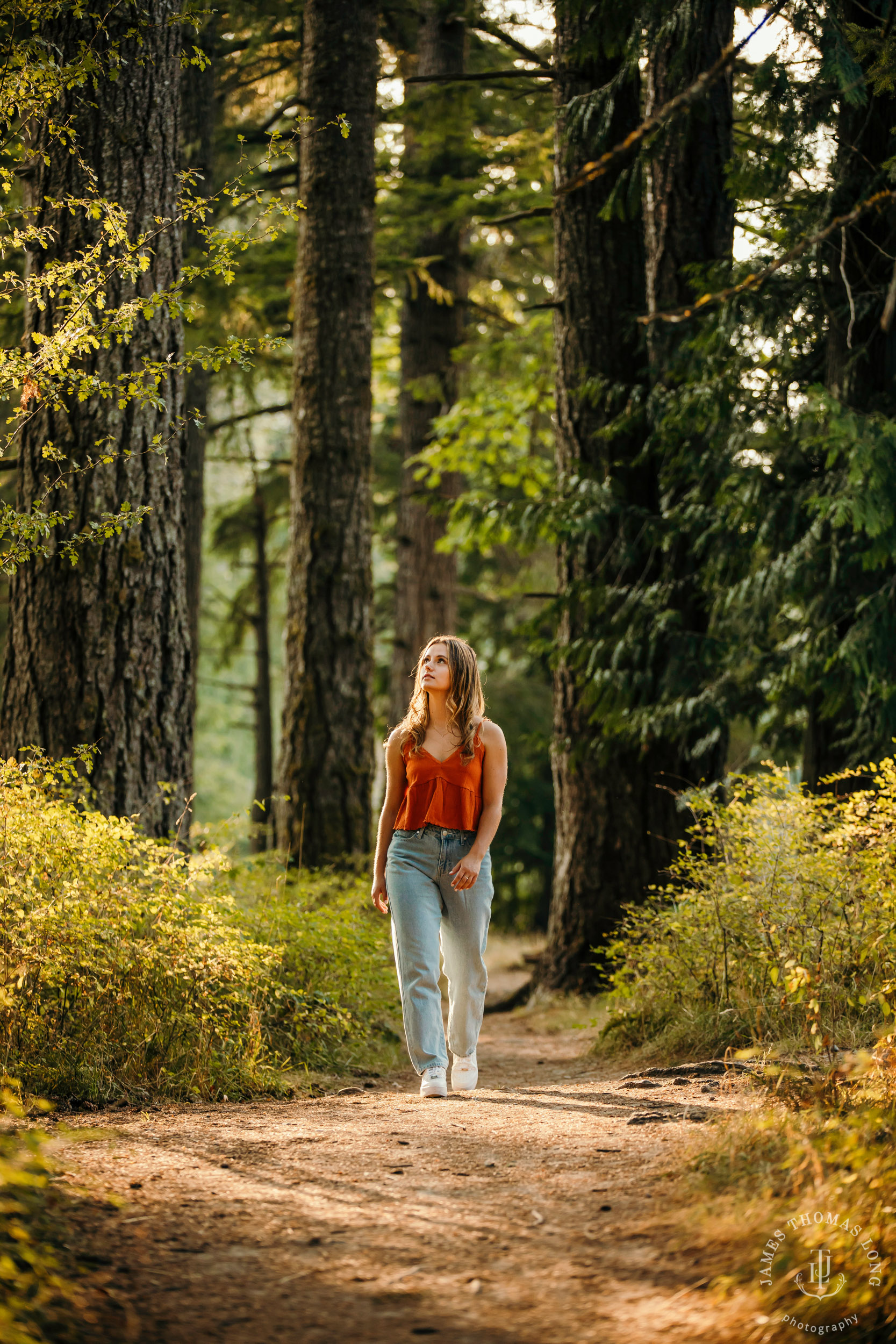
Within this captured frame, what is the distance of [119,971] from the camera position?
456 centimetres

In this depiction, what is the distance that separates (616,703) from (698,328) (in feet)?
9.59

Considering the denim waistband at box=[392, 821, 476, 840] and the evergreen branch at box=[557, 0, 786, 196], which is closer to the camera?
the denim waistband at box=[392, 821, 476, 840]

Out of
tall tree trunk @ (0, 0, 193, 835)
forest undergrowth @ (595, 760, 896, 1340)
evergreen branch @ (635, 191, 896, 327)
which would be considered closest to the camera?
forest undergrowth @ (595, 760, 896, 1340)

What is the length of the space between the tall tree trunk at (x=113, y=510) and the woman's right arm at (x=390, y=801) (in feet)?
4.56

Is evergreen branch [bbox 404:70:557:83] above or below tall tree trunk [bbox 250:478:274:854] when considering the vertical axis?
above

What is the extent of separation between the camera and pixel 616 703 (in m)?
8.34

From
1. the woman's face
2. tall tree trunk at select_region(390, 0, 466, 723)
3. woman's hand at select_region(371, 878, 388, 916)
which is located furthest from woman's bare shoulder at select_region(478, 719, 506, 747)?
tall tree trunk at select_region(390, 0, 466, 723)

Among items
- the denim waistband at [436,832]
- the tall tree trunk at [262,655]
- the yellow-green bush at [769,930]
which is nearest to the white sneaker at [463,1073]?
the denim waistband at [436,832]

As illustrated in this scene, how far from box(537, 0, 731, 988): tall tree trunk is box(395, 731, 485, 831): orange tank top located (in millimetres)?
3091

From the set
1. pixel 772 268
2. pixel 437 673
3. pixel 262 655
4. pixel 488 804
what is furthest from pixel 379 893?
pixel 262 655

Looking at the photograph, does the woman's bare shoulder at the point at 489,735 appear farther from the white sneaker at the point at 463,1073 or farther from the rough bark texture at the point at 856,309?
the rough bark texture at the point at 856,309

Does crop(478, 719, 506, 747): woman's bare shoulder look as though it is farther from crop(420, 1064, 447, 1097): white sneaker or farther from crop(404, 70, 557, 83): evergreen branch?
crop(404, 70, 557, 83): evergreen branch

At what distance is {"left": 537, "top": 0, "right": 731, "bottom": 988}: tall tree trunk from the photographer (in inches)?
333

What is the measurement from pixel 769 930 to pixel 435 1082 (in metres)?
1.68
